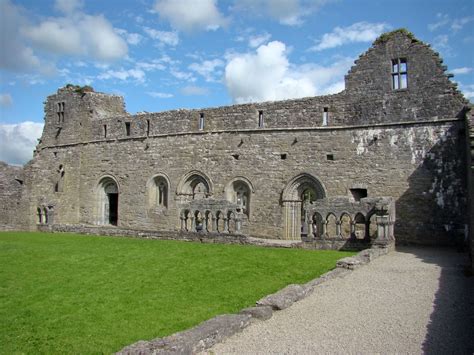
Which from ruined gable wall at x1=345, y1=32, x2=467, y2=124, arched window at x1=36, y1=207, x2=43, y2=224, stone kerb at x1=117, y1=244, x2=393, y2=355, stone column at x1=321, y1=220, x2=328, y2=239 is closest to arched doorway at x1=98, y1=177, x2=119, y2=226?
arched window at x1=36, y1=207, x2=43, y2=224

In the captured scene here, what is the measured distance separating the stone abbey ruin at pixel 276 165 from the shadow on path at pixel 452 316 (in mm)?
4364

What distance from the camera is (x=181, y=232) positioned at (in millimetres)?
16312

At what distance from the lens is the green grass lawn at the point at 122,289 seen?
5031 mm

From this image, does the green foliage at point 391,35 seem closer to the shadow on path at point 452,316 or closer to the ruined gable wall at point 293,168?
the ruined gable wall at point 293,168

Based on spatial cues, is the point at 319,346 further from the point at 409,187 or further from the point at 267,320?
the point at 409,187

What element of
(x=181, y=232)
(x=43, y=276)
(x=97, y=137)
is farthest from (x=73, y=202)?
(x=43, y=276)

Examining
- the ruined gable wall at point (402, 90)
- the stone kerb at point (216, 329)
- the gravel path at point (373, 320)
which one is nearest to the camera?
the stone kerb at point (216, 329)

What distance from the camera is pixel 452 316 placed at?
554 cm

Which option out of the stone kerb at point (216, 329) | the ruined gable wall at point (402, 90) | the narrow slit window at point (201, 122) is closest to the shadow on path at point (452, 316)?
the stone kerb at point (216, 329)

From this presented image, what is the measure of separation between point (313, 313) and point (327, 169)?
1176 cm

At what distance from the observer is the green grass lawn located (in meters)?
5.03

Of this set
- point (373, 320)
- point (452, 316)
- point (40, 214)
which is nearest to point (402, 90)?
point (452, 316)

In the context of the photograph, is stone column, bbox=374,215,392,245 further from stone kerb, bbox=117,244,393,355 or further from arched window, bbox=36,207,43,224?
arched window, bbox=36,207,43,224

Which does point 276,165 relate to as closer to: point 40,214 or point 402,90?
point 402,90
